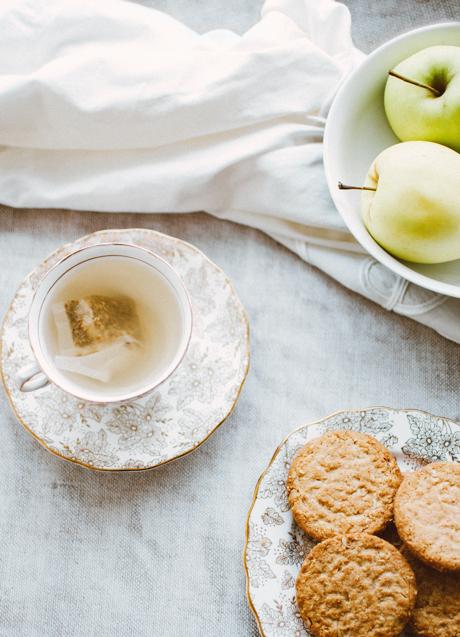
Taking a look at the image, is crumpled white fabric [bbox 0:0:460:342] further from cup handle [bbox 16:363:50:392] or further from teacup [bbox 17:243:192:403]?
cup handle [bbox 16:363:50:392]

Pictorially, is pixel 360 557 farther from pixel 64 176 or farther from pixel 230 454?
pixel 64 176

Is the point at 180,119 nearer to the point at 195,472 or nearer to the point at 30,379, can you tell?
the point at 30,379

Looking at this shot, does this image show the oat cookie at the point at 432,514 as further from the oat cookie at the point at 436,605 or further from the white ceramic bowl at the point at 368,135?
the white ceramic bowl at the point at 368,135

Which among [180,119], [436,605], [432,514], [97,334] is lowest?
[436,605]

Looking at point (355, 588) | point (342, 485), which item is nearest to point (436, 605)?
point (355, 588)

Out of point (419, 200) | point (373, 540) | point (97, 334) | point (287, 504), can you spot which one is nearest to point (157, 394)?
point (97, 334)

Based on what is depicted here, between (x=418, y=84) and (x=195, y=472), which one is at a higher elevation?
(x=418, y=84)

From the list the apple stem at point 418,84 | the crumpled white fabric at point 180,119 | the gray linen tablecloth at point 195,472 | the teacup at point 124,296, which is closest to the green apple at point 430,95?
the apple stem at point 418,84

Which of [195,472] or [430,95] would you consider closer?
[430,95]
